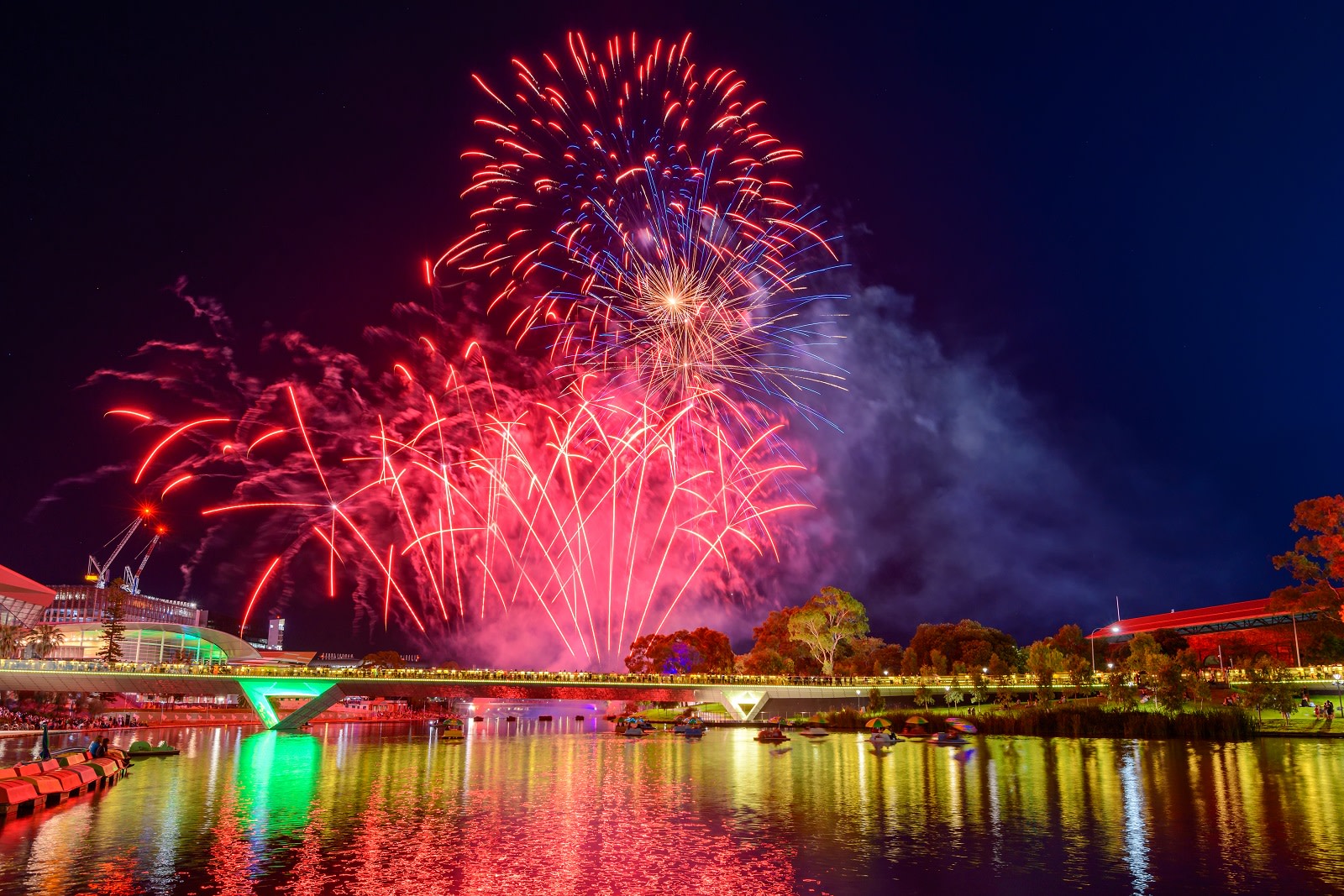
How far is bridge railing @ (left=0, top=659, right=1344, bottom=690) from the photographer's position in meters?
105

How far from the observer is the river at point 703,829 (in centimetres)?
2511

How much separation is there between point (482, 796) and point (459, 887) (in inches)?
878

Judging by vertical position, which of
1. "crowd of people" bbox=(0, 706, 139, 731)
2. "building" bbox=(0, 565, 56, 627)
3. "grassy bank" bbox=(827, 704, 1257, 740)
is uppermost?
"building" bbox=(0, 565, 56, 627)

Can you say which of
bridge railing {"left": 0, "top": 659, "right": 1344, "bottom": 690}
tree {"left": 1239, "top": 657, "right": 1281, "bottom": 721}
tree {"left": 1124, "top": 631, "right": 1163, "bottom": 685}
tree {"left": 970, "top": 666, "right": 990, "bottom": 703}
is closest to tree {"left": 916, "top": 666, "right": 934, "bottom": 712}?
bridge railing {"left": 0, "top": 659, "right": 1344, "bottom": 690}

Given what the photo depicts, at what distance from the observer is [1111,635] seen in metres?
188

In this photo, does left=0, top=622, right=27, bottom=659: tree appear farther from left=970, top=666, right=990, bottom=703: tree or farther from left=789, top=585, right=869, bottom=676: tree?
left=970, top=666, right=990, bottom=703: tree

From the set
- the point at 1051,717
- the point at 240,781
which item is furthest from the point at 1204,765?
the point at 240,781

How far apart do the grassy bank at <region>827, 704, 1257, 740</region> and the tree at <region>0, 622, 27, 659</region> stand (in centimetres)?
12545

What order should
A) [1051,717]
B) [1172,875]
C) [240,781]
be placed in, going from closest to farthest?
[1172,875] → [240,781] → [1051,717]

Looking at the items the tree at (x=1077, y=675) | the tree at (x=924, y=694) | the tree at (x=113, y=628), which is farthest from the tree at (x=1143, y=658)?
the tree at (x=113, y=628)

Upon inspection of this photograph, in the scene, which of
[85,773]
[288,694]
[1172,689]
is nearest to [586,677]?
[288,694]

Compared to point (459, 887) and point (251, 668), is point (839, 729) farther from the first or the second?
point (459, 887)

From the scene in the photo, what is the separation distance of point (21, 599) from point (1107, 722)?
593ft

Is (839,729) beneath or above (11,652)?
beneath
